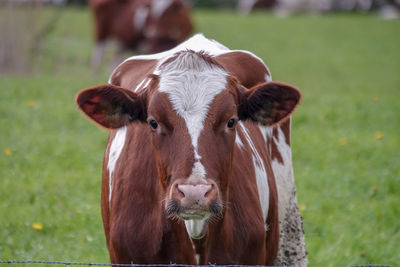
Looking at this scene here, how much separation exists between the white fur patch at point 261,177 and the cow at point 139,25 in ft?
44.0

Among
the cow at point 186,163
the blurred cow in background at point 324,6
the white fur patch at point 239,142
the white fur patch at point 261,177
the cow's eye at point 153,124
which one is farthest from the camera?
the blurred cow in background at point 324,6

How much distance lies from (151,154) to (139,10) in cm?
1491

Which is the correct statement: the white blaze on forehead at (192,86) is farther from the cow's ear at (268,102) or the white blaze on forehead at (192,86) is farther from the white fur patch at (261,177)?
the white fur patch at (261,177)

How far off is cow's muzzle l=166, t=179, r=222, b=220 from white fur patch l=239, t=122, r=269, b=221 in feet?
3.33

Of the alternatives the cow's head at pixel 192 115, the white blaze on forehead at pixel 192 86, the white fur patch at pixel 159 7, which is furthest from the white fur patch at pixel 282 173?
the white fur patch at pixel 159 7

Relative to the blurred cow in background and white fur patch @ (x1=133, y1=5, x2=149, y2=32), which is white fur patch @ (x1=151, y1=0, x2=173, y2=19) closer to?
white fur patch @ (x1=133, y1=5, x2=149, y2=32)

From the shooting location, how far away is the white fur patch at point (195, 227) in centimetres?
331

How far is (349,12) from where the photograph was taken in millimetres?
35000

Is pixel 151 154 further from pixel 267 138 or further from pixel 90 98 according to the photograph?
pixel 267 138

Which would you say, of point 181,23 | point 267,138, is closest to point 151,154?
point 267,138

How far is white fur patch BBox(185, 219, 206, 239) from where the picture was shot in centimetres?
331

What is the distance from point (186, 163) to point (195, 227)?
0.46 m

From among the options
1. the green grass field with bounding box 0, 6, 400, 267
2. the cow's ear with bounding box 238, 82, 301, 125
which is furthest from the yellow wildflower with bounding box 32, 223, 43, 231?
the cow's ear with bounding box 238, 82, 301, 125

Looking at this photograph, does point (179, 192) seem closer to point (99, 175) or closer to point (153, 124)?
point (153, 124)
